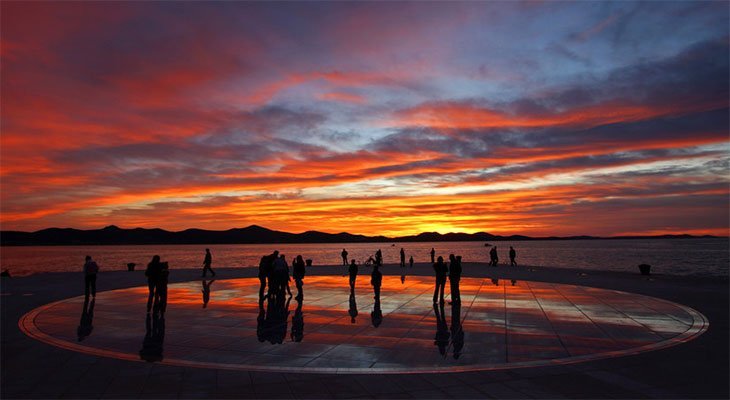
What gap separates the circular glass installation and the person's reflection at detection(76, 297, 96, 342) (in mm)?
30

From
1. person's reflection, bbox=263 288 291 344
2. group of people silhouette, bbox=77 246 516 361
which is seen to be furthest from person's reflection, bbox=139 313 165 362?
person's reflection, bbox=263 288 291 344

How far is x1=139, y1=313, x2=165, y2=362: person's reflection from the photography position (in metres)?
9.24

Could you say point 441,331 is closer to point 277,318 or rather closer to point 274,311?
point 277,318

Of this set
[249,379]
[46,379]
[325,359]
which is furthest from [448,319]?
[46,379]

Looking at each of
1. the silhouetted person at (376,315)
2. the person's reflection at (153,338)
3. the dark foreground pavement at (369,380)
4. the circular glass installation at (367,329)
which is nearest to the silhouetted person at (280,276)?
the circular glass installation at (367,329)

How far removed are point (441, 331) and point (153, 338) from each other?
24.0 feet

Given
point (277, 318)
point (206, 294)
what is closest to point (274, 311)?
point (277, 318)

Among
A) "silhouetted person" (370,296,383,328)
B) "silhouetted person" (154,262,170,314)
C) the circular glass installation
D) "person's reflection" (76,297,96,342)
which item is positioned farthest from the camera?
"silhouetted person" (154,262,170,314)

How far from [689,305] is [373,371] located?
542 inches

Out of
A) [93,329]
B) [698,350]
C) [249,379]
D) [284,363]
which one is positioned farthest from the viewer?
[93,329]

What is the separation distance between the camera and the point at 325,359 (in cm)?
892

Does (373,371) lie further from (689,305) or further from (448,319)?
(689,305)

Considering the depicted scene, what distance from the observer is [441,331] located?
11578 mm

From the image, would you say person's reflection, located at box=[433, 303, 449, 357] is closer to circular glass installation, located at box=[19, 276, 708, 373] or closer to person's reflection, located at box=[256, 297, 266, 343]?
circular glass installation, located at box=[19, 276, 708, 373]
